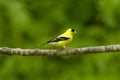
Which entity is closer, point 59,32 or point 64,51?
point 64,51

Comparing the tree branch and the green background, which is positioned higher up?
the green background

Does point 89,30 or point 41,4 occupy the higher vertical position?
point 41,4

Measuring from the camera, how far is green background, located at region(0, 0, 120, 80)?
621 cm

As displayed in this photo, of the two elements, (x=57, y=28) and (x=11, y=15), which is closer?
(x=11, y=15)

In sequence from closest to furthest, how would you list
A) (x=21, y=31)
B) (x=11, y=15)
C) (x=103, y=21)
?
(x=11, y=15) → (x=21, y=31) → (x=103, y=21)

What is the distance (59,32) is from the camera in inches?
258

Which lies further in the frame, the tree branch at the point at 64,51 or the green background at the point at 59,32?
the green background at the point at 59,32

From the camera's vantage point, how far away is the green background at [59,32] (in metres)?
6.21

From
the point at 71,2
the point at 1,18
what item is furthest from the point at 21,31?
the point at 71,2

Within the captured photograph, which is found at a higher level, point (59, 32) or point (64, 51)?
point (59, 32)

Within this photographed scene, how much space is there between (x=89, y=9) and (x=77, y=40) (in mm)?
775

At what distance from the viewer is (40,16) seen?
7039mm

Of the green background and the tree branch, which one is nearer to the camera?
the tree branch

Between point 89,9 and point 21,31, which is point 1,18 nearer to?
point 21,31
